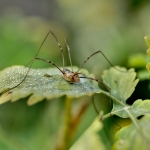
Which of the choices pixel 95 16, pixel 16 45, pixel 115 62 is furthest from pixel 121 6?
pixel 16 45

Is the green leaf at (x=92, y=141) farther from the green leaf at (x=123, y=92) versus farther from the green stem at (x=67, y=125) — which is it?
the green stem at (x=67, y=125)

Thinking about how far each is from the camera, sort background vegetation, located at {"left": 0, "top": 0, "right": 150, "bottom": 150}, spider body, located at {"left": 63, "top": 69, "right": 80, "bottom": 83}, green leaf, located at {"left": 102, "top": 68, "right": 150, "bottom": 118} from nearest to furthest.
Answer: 1. green leaf, located at {"left": 102, "top": 68, "right": 150, "bottom": 118}
2. spider body, located at {"left": 63, "top": 69, "right": 80, "bottom": 83}
3. background vegetation, located at {"left": 0, "top": 0, "right": 150, "bottom": 150}

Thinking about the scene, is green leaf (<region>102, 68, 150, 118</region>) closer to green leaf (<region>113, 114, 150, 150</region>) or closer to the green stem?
green leaf (<region>113, 114, 150, 150</region>)

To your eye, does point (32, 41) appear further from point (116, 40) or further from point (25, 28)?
point (116, 40)

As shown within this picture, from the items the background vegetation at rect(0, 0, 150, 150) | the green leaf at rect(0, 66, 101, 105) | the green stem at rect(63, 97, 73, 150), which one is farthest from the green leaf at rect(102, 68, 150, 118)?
the background vegetation at rect(0, 0, 150, 150)

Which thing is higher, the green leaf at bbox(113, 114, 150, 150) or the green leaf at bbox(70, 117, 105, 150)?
the green leaf at bbox(70, 117, 105, 150)

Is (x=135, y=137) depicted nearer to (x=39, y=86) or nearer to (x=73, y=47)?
(x=39, y=86)
